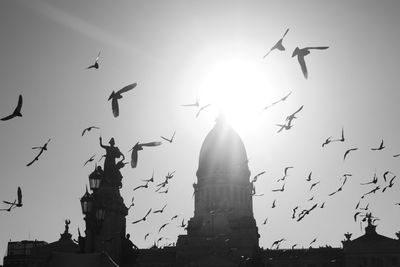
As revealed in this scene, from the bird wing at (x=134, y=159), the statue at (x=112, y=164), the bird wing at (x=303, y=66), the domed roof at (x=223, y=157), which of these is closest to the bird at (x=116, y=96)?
the bird wing at (x=134, y=159)

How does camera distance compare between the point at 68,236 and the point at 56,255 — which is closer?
the point at 56,255

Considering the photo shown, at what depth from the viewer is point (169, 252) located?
93625 mm

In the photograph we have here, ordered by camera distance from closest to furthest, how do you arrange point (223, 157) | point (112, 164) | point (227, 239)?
point (112, 164) < point (227, 239) < point (223, 157)

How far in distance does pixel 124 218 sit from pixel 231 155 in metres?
71.2

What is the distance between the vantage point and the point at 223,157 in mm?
96000

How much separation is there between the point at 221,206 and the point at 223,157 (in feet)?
34.2

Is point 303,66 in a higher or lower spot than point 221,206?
lower

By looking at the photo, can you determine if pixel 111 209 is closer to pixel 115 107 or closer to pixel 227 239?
pixel 115 107

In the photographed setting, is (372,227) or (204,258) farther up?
(372,227)

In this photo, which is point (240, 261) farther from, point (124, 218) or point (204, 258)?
point (124, 218)

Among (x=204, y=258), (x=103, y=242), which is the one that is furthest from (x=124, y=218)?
(x=204, y=258)

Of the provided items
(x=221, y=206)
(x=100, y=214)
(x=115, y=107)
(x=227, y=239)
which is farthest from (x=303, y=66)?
(x=221, y=206)

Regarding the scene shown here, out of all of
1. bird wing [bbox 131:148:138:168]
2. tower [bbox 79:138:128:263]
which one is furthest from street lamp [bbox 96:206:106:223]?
tower [bbox 79:138:128:263]

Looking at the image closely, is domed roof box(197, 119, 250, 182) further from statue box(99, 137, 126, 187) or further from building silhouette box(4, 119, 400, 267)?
statue box(99, 137, 126, 187)
